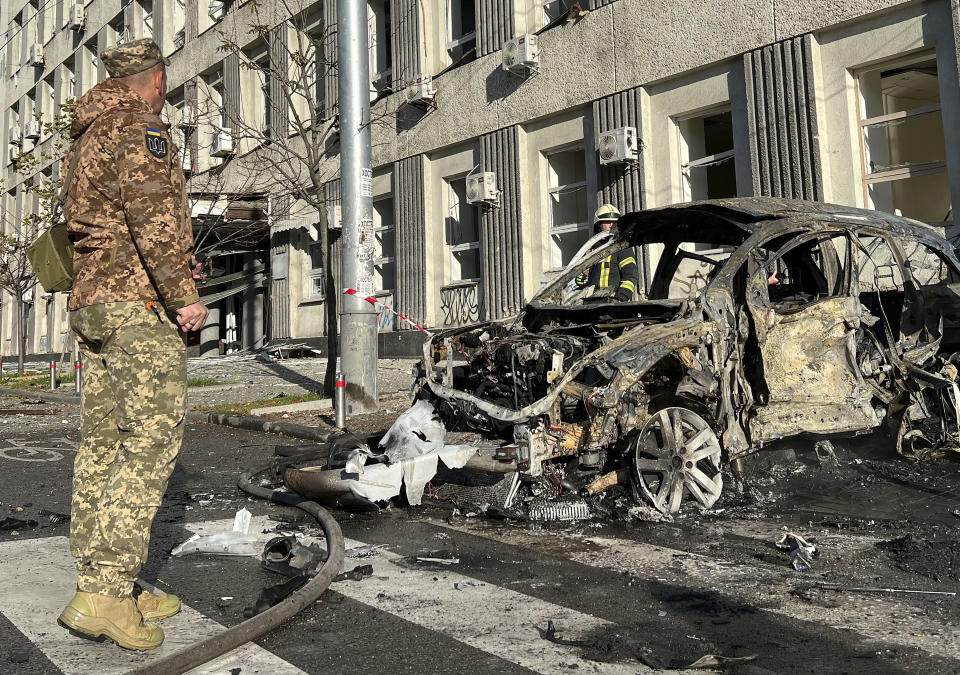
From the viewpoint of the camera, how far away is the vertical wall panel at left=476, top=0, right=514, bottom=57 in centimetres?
1559

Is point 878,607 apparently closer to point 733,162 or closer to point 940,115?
point 940,115

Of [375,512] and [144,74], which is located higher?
[144,74]

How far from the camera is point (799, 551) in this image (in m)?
4.06

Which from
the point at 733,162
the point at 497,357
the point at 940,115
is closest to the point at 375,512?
the point at 497,357

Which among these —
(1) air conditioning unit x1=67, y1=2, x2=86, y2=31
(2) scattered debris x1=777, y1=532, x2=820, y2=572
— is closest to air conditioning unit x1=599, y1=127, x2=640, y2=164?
(2) scattered debris x1=777, y1=532, x2=820, y2=572

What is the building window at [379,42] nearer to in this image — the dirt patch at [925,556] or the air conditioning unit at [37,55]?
the dirt patch at [925,556]

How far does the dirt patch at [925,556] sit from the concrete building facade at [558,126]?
24.4 feet

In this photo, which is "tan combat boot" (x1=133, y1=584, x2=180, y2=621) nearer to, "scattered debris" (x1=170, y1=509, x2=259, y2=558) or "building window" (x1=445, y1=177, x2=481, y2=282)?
"scattered debris" (x1=170, y1=509, x2=259, y2=558)

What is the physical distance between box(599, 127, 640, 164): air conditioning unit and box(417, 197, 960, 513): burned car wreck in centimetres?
680

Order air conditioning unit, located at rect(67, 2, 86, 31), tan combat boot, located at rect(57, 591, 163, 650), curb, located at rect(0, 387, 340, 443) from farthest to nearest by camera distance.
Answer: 1. air conditioning unit, located at rect(67, 2, 86, 31)
2. curb, located at rect(0, 387, 340, 443)
3. tan combat boot, located at rect(57, 591, 163, 650)

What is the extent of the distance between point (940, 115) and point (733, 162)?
3.39 m

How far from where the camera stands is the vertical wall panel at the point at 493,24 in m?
15.6

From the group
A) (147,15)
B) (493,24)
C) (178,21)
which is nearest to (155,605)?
(493,24)

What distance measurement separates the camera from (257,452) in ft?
27.9
